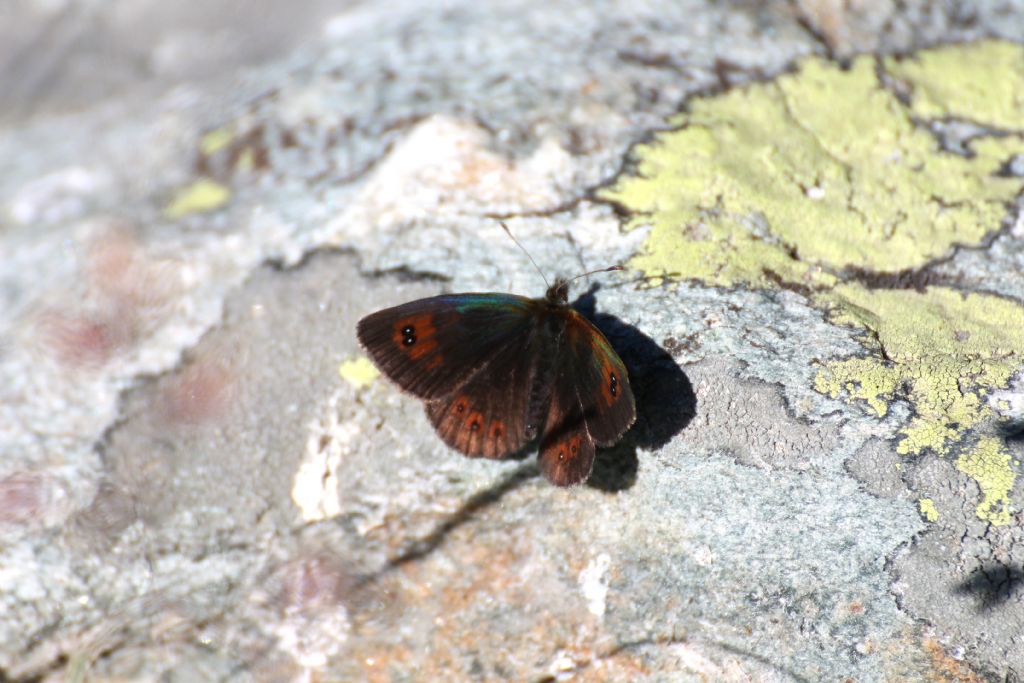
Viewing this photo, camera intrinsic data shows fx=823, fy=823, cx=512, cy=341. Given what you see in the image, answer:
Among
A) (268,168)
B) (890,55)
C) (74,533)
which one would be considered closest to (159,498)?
(74,533)

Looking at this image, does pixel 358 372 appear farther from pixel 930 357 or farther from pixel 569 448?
pixel 930 357

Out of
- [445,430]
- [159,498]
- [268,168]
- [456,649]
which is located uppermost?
[268,168]

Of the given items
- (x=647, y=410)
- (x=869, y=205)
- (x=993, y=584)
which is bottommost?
(x=993, y=584)

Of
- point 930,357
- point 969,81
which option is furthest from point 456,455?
point 969,81

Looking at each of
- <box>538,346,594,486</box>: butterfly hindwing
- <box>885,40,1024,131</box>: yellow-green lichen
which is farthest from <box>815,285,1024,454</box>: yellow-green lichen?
<box>885,40,1024,131</box>: yellow-green lichen

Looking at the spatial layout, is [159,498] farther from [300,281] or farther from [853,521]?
[853,521]

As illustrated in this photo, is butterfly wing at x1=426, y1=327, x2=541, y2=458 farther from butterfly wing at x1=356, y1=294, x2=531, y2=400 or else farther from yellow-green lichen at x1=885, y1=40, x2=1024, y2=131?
yellow-green lichen at x1=885, y1=40, x2=1024, y2=131

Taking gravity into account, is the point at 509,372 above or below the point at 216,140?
below
